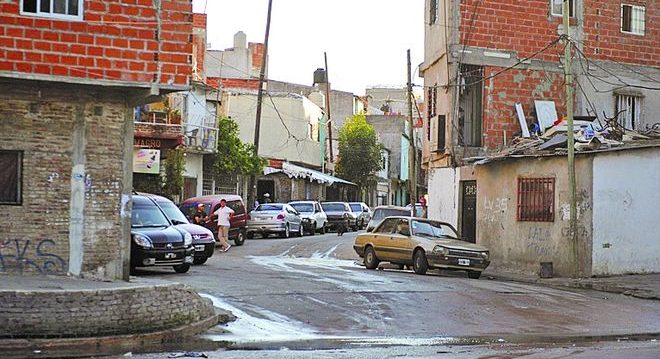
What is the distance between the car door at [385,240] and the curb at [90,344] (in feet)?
42.0

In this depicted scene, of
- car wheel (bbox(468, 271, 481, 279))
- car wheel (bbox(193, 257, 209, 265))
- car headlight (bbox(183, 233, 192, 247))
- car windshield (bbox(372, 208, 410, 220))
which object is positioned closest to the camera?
car headlight (bbox(183, 233, 192, 247))

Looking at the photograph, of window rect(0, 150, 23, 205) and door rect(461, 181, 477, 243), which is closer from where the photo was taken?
window rect(0, 150, 23, 205)

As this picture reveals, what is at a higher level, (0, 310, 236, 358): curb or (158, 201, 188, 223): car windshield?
(158, 201, 188, 223): car windshield

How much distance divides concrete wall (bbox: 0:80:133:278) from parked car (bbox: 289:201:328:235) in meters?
29.9

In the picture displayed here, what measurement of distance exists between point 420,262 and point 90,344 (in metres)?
13.3

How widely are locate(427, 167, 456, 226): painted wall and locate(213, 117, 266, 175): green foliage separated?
50.1ft

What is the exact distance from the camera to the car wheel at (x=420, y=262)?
78.4 feet

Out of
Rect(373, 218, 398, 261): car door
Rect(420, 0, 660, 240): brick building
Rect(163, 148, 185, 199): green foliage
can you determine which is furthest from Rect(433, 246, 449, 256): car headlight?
Rect(163, 148, 185, 199): green foliage

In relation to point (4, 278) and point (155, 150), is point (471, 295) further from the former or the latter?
point (155, 150)

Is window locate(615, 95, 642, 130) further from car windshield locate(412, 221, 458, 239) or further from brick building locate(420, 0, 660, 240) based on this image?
car windshield locate(412, 221, 458, 239)

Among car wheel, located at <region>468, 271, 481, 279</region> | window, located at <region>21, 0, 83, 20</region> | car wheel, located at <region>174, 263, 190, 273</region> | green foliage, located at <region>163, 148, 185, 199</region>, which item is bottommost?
car wheel, located at <region>468, 271, 481, 279</region>

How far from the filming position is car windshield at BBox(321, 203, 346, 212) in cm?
5091

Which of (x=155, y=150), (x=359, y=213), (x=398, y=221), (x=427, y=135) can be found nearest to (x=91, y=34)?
(x=398, y=221)

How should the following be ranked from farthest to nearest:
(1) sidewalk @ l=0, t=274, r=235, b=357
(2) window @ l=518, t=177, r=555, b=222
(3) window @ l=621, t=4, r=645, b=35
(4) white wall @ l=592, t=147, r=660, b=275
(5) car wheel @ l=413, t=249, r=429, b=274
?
(3) window @ l=621, t=4, r=645, b=35 → (2) window @ l=518, t=177, r=555, b=222 → (4) white wall @ l=592, t=147, r=660, b=275 → (5) car wheel @ l=413, t=249, r=429, b=274 → (1) sidewalk @ l=0, t=274, r=235, b=357
